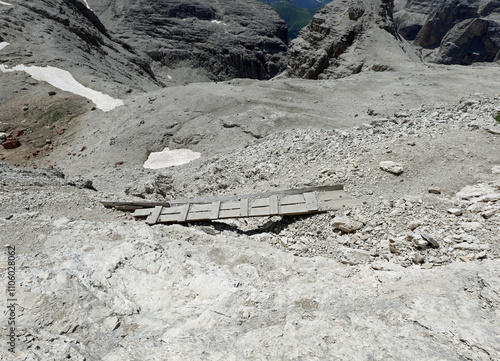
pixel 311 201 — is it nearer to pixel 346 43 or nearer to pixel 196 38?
pixel 346 43

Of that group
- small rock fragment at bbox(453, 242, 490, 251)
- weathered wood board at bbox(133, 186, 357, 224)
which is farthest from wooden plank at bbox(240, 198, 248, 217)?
small rock fragment at bbox(453, 242, 490, 251)

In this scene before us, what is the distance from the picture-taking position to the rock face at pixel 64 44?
92.9 ft

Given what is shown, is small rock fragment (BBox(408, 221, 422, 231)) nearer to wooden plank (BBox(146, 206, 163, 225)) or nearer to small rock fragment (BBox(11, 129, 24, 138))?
wooden plank (BBox(146, 206, 163, 225))

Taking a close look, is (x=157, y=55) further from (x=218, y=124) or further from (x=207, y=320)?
(x=207, y=320)

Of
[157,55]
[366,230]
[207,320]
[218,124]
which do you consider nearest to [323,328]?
[207,320]

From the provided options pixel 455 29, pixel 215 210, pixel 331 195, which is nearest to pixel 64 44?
pixel 215 210

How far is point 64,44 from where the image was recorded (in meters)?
32.4

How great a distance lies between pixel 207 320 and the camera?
511cm

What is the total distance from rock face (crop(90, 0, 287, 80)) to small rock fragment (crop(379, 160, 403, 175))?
61.4 m

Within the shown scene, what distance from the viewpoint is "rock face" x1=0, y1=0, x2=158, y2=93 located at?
28.3 m

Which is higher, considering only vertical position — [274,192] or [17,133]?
[274,192]

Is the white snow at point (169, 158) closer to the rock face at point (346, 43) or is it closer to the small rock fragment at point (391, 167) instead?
the small rock fragment at point (391, 167)

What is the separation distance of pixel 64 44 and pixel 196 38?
147 ft

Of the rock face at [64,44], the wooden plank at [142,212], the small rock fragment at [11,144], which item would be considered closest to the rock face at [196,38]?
the rock face at [64,44]
